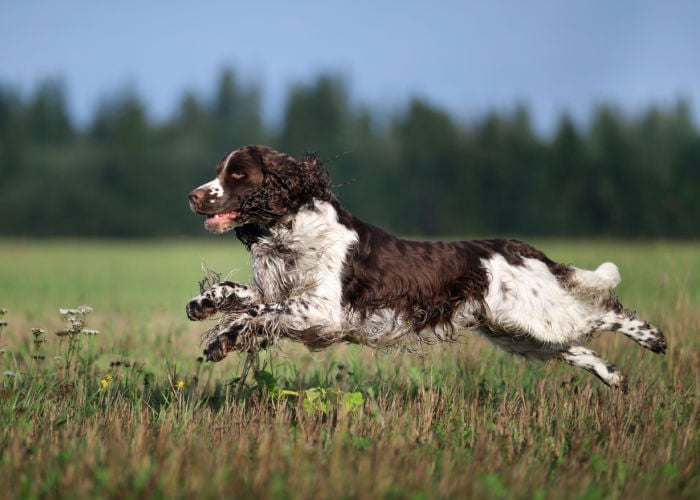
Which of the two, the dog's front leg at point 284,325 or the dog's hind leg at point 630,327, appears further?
the dog's hind leg at point 630,327

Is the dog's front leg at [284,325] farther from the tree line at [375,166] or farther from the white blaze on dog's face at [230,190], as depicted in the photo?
the tree line at [375,166]

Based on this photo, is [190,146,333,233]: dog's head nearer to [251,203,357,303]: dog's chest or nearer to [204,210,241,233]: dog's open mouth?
[204,210,241,233]: dog's open mouth

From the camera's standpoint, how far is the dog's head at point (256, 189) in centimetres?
458

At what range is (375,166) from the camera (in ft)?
169

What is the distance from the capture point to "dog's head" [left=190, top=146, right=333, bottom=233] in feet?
15.0

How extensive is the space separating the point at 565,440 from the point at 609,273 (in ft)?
5.70

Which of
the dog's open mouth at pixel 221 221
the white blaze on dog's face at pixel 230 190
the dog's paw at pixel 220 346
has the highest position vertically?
the white blaze on dog's face at pixel 230 190

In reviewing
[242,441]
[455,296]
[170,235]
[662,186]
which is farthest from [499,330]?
[170,235]

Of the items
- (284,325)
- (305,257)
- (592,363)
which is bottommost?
(592,363)

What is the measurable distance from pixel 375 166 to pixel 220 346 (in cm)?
4764

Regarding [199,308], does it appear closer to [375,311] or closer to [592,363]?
[375,311]

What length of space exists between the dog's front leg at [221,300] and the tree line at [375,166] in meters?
41.5

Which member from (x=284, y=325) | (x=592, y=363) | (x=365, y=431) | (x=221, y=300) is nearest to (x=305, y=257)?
(x=284, y=325)

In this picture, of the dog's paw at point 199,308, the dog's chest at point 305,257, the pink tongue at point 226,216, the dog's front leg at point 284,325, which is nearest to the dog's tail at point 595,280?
the dog's chest at point 305,257
